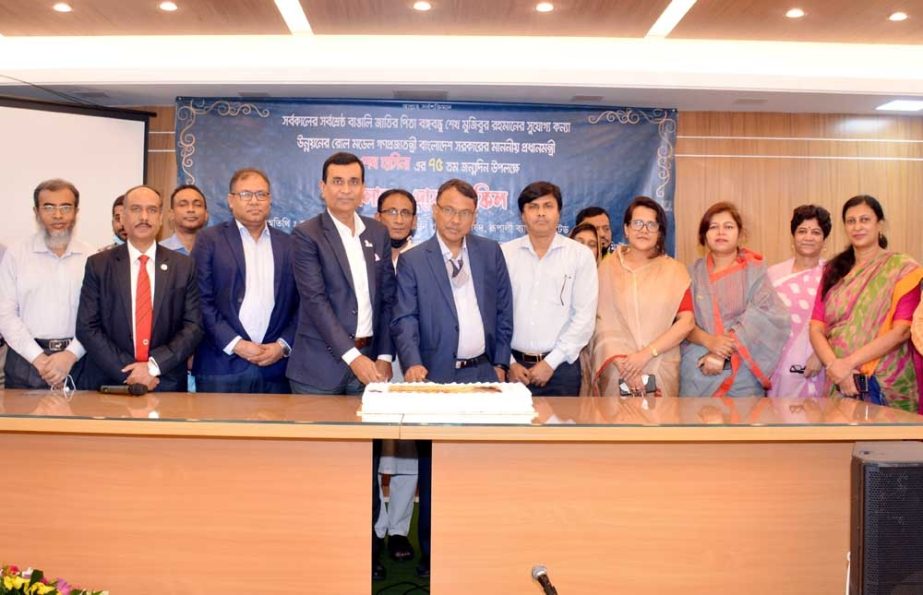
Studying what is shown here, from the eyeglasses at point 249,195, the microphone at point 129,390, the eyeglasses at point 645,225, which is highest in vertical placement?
the eyeglasses at point 249,195

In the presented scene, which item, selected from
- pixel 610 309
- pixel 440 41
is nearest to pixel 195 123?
pixel 440 41

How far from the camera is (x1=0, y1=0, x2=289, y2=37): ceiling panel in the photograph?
16.1ft

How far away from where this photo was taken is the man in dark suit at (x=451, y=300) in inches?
134

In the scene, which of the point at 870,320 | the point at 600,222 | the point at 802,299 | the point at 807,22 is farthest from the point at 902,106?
the point at 870,320

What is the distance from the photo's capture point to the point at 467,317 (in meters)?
3.47

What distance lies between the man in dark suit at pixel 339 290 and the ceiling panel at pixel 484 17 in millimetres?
1946

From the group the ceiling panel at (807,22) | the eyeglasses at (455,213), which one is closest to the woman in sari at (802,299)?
the ceiling panel at (807,22)

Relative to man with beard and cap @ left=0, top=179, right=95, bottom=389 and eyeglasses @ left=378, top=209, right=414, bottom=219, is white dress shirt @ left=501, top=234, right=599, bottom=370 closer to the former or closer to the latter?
eyeglasses @ left=378, top=209, right=414, bottom=219

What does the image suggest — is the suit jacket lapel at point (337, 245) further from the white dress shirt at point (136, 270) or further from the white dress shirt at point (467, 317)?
the white dress shirt at point (136, 270)

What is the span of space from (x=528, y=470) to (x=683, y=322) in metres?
1.66

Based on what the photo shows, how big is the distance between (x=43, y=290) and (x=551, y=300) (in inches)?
90.9

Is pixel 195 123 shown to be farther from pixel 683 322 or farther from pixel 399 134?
pixel 683 322

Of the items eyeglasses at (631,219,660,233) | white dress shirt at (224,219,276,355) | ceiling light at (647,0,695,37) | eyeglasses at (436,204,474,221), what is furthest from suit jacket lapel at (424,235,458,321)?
ceiling light at (647,0,695,37)

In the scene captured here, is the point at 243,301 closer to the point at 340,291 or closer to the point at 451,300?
the point at 340,291
